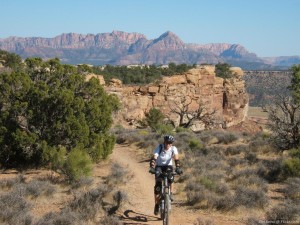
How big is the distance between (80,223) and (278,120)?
41.5 feet

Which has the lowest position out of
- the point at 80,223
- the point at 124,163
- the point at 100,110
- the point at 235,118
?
the point at 235,118

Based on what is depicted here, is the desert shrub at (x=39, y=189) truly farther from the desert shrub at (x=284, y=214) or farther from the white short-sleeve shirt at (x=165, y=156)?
the desert shrub at (x=284, y=214)

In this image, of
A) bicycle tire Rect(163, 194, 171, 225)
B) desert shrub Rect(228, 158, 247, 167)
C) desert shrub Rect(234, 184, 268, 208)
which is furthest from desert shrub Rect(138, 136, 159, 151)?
bicycle tire Rect(163, 194, 171, 225)

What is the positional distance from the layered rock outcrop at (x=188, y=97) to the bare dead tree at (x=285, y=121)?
835 inches

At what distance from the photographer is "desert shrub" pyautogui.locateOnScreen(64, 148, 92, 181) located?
1262 cm

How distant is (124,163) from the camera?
680 inches

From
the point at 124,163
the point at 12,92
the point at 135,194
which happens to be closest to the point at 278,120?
the point at 124,163

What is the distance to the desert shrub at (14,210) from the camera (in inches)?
310

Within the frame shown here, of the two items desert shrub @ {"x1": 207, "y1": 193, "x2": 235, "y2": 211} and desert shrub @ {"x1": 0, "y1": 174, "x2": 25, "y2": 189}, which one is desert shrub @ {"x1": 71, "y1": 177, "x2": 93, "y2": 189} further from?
desert shrub @ {"x1": 207, "y1": 193, "x2": 235, "y2": 211}

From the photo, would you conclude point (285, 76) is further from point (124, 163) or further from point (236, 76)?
point (124, 163)

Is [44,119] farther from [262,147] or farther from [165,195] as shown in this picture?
[262,147]

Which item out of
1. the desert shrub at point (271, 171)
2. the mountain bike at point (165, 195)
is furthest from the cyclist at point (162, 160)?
the desert shrub at point (271, 171)

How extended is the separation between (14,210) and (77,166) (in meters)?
4.35

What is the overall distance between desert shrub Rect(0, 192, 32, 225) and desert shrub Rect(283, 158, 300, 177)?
30.0 ft
